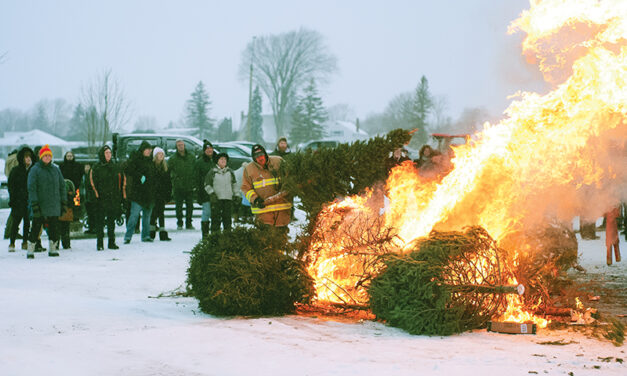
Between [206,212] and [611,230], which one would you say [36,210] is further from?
[611,230]

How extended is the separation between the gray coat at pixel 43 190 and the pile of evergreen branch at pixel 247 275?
578cm

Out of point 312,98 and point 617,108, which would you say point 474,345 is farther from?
point 312,98

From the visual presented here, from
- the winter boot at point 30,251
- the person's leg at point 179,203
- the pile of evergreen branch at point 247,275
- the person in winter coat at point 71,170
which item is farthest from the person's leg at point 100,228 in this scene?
the pile of evergreen branch at point 247,275

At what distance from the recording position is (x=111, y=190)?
561 inches

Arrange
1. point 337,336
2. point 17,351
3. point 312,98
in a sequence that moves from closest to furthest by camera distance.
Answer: point 17,351 < point 337,336 < point 312,98

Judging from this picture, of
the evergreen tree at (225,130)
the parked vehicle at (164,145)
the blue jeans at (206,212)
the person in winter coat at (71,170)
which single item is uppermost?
the evergreen tree at (225,130)

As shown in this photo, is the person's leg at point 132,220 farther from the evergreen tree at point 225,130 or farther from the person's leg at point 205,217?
the evergreen tree at point 225,130

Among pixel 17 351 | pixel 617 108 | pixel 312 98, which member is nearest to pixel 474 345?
pixel 617 108

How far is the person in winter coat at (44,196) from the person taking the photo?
495 inches

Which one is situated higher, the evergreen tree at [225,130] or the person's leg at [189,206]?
the evergreen tree at [225,130]

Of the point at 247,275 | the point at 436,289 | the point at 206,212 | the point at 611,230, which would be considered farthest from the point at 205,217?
the point at 436,289

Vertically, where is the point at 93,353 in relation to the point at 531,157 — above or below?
below

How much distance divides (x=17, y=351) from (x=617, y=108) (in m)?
6.52

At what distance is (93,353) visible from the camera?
5.91 meters
